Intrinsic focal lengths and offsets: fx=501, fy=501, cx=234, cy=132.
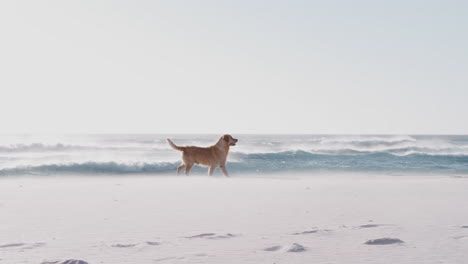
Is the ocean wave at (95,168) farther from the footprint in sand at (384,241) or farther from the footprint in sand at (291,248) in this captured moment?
the footprint in sand at (384,241)

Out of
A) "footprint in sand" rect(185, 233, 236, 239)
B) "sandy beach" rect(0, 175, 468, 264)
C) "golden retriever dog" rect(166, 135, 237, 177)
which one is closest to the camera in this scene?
"sandy beach" rect(0, 175, 468, 264)

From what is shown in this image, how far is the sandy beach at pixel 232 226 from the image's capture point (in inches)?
140

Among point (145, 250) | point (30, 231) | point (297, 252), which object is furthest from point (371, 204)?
point (30, 231)

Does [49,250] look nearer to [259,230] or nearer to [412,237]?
[259,230]

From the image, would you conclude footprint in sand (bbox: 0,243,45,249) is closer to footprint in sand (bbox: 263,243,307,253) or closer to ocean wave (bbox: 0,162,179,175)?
footprint in sand (bbox: 263,243,307,253)

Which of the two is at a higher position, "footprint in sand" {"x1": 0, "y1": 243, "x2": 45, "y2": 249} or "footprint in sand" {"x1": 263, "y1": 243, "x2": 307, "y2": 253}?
"footprint in sand" {"x1": 263, "y1": 243, "x2": 307, "y2": 253}

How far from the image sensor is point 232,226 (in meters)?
4.75

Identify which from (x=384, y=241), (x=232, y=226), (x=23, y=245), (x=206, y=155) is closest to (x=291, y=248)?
(x=384, y=241)

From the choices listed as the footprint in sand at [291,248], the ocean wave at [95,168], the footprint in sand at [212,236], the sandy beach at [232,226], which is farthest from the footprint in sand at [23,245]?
the ocean wave at [95,168]

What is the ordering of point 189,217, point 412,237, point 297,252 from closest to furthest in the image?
point 297,252 → point 412,237 → point 189,217

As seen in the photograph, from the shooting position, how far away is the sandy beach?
11.7ft

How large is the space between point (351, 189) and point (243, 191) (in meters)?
1.85

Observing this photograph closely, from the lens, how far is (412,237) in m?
4.14

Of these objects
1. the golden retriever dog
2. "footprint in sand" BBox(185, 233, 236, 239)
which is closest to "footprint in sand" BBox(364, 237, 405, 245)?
"footprint in sand" BBox(185, 233, 236, 239)
